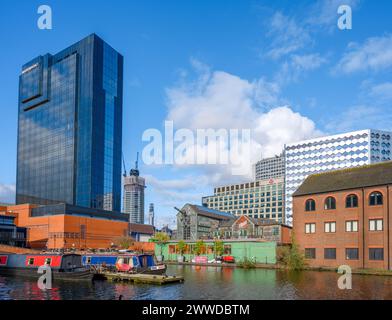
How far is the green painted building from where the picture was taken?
75.4m

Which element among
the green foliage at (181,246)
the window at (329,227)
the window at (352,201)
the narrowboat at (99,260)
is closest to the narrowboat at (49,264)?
the narrowboat at (99,260)

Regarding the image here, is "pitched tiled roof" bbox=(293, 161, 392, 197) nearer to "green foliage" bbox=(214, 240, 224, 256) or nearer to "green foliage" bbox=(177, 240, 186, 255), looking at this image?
"green foliage" bbox=(214, 240, 224, 256)

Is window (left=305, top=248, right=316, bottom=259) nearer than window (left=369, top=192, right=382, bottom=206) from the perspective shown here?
No

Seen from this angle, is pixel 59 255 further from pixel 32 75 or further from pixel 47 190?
pixel 32 75

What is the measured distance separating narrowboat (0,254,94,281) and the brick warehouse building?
3515 centimetres

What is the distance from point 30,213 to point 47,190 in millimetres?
36651

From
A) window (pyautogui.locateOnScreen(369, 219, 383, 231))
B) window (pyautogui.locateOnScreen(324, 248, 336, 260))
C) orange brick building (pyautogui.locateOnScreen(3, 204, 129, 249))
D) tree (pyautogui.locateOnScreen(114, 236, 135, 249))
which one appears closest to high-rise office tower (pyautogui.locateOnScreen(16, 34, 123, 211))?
orange brick building (pyautogui.locateOnScreen(3, 204, 129, 249))

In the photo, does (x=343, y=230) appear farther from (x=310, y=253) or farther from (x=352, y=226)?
(x=310, y=253)

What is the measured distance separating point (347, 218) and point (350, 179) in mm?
6221

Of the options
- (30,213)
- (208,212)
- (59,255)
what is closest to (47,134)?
(30,213)

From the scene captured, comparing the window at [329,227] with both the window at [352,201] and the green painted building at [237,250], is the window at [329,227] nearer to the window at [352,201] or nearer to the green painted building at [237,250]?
the window at [352,201]

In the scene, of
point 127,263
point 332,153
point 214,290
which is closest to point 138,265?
point 127,263

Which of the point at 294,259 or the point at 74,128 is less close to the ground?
the point at 74,128

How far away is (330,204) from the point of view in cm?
6469
